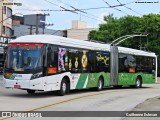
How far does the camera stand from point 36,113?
532 inches

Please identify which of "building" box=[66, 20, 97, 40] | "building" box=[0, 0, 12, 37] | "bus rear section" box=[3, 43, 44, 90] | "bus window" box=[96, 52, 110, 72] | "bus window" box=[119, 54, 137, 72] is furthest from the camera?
"building" box=[66, 20, 97, 40]

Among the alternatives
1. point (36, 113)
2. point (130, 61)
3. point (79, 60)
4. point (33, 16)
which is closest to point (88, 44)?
point (79, 60)

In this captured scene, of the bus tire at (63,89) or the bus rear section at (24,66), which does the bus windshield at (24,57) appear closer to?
the bus rear section at (24,66)

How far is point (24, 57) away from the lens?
1989cm

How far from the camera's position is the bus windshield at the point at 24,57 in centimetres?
1969

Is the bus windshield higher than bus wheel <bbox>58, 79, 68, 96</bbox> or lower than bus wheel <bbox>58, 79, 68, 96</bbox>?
higher

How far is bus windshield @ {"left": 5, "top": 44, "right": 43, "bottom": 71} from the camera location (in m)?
19.7

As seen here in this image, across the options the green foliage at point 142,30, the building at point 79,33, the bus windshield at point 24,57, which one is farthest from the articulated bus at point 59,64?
the building at point 79,33

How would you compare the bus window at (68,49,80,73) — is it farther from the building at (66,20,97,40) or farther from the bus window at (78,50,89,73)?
the building at (66,20,97,40)

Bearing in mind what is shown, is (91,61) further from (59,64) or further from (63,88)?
(59,64)

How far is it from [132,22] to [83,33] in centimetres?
5749

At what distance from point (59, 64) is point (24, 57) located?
2.04 meters

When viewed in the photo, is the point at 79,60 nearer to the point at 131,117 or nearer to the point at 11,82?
the point at 11,82

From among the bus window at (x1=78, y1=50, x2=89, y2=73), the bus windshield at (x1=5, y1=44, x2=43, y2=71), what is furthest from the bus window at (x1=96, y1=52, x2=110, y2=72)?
the bus windshield at (x1=5, y1=44, x2=43, y2=71)
